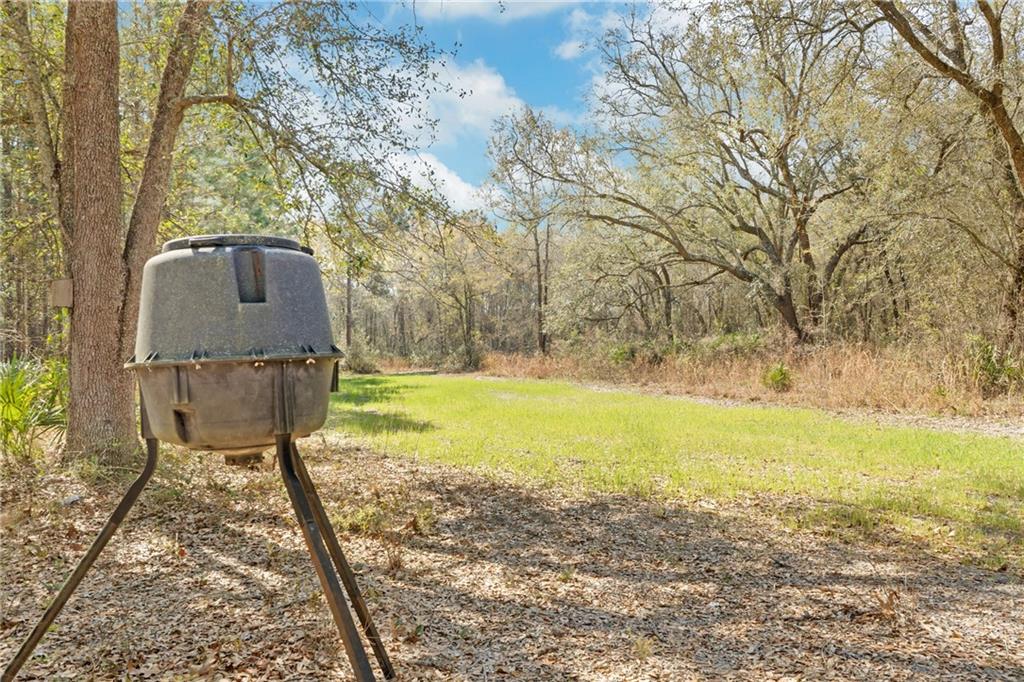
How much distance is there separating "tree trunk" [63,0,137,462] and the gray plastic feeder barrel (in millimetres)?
3434

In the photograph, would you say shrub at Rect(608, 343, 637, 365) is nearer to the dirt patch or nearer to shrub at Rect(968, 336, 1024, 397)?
the dirt patch

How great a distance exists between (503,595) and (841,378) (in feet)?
35.0

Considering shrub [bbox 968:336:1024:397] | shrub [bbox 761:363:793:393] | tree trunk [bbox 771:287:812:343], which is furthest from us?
tree trunk [bbox 771:287:812:343]

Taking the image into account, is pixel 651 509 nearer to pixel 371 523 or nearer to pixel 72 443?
pixel 371 523

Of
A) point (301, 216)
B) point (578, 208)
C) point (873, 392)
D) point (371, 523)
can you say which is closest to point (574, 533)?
point (371, 523)

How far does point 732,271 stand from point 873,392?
6860 millimetres

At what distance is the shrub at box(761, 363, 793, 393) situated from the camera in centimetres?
1310

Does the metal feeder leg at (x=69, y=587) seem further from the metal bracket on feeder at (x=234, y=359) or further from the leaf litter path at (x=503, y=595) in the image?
the leaf litter path at (x=503, y=595)

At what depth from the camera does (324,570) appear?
7.08 ft

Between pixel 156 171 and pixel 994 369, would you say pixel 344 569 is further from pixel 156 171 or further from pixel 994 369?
pixel 994 369

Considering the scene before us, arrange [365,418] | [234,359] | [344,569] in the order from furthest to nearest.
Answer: [365,418] < [344,569] < [234,359]

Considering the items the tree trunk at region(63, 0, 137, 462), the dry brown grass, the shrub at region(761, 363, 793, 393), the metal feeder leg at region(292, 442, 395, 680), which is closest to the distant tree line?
the tree trunk at region(63, 0, 137, 462)

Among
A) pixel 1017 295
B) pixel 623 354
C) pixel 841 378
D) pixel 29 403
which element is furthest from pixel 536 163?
pixel 29 403

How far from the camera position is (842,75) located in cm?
704
